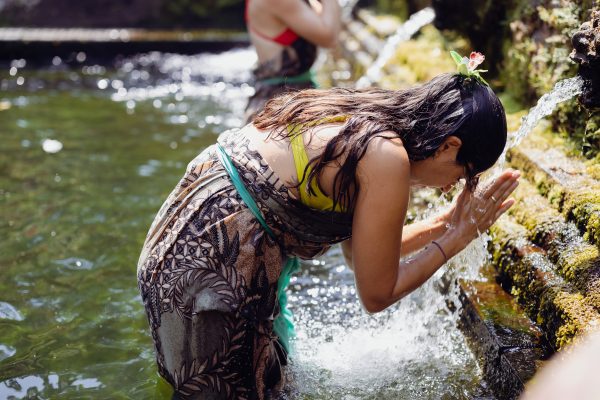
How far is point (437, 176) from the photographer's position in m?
2.68

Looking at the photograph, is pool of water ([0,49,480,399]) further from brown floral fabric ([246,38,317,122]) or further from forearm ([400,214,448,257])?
brown floral fabric ([246,38,317,122])

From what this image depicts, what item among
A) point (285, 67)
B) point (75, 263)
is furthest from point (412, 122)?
point (75, 263)

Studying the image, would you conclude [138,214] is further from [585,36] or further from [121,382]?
[585,36]

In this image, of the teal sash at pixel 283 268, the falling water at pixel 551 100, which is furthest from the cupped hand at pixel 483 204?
the teal sash at pixel 283 268

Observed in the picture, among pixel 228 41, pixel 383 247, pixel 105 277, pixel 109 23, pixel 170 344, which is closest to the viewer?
pixel 383 247

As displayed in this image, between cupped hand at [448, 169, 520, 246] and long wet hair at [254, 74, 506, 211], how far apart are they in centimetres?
25

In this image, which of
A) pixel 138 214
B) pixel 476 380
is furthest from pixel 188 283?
pixel 138 214

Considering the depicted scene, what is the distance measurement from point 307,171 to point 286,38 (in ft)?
6.95

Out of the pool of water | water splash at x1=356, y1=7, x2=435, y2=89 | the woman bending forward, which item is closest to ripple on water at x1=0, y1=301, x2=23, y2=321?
the pool of water

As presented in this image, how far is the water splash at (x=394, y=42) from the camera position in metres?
7.62

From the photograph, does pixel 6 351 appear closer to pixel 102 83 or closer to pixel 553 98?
pixel 553 98

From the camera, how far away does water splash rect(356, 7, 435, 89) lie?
7625 mm

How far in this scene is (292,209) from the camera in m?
2.66

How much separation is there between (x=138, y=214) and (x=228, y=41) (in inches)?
246
